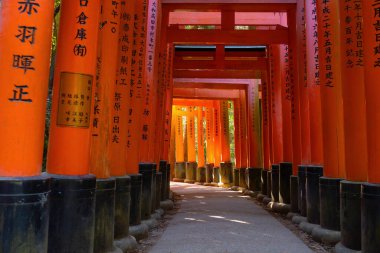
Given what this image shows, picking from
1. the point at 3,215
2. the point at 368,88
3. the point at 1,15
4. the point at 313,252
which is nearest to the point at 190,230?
the point at 313,252

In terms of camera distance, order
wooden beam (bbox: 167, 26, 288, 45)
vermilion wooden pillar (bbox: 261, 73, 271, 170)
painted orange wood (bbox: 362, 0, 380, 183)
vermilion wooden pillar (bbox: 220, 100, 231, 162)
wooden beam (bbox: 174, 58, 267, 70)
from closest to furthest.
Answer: painted orange wood (bbox: 362, 0, 380, 183)
wooden beam (bbox: 167, 26, 288, 45)
vermilion wooden pillar (bbox: 261, 73, 271, 170)
wooden beam (bbox: 174, 58, 267, 70)
vermilion wooden pillar (bbox: 220, 100, 231, 162)

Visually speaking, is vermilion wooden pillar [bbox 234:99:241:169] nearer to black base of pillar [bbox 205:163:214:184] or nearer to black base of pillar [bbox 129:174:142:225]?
black base of pillar [bbox 205:163:214:184]

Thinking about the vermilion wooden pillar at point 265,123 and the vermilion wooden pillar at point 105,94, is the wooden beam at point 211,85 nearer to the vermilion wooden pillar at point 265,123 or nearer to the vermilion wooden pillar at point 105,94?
the vermilion wooden pillar at point 265,123

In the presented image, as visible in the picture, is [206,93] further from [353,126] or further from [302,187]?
[353,126]

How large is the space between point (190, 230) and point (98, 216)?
8.93ft

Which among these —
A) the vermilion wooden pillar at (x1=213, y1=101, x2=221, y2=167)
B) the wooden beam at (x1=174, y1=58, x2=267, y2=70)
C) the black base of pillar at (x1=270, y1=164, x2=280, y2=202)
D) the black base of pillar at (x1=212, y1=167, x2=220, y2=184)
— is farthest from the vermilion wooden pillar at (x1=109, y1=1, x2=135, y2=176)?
the black base of pillar at (x1=212, y1=167, x2=220, y2=184)

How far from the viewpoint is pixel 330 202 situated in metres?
5.72

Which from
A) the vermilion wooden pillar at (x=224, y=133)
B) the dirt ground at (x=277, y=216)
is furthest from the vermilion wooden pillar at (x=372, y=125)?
the vermilion wooden pillar at (x=224, y=133)

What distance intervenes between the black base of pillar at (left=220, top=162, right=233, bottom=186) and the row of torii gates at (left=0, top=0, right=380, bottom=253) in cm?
671

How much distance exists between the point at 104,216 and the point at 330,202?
3.43 m

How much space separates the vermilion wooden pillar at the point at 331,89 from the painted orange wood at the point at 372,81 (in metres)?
1.68

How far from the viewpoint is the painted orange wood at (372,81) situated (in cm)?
396

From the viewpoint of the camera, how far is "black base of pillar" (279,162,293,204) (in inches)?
365

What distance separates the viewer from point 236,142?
16578 millimetres
